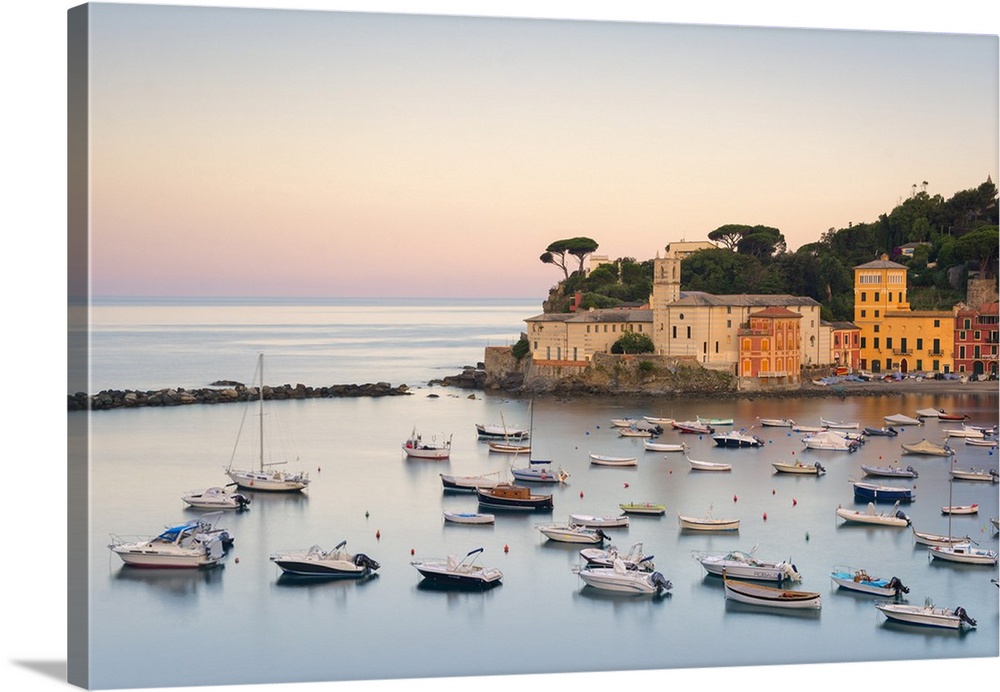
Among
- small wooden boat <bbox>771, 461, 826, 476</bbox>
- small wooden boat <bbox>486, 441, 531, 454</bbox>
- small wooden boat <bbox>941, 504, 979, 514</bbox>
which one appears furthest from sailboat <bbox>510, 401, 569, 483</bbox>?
small wooden boat <bbox>941, 504, 979, 514</bbox>

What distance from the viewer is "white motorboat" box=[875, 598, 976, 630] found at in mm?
9266

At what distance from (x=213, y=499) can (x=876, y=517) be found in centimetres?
586

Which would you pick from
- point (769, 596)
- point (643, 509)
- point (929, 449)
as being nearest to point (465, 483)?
point (643, 509)

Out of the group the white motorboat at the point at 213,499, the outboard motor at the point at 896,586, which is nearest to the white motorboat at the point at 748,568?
the outboard motor at the point at 896,586

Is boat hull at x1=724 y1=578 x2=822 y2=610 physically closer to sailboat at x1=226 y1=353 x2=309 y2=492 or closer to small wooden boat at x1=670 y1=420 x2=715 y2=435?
sailboat at x1=226 y1=353 x2=309 y2=492

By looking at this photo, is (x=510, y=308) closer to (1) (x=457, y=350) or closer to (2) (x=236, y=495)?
(2) (x=236, y=495)

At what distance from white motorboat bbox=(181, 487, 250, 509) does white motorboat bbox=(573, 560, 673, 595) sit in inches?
152

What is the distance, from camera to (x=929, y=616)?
9.30 meters

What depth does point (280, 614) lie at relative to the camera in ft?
31.8

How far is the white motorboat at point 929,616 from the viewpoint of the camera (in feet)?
30.4

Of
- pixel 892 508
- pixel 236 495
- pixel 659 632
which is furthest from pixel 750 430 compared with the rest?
pixel 659 632

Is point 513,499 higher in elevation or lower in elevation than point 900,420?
lower

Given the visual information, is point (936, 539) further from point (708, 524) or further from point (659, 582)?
point (659, 582)

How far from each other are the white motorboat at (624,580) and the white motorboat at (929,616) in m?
1.57
